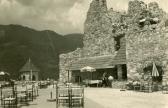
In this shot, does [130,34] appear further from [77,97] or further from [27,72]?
[27,72]

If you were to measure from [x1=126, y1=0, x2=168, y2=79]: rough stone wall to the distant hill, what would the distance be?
6123cm

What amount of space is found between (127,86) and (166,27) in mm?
5303

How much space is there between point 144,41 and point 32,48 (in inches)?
3004

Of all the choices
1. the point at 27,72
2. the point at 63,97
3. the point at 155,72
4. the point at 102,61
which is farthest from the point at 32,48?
the point at 63,97

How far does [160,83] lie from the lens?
23.5 meters

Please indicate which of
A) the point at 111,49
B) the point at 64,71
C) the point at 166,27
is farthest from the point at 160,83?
the point at 64,71

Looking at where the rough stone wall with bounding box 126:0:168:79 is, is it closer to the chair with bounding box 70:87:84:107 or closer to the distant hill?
the chair with bounding box 70:87:84:107

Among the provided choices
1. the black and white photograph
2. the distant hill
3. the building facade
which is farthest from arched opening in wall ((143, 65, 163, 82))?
the distant hill

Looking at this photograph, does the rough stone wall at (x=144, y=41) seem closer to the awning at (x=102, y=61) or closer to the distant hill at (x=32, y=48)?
the awning at (x=102, y=61)

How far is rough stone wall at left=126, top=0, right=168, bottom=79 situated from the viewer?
23.6m

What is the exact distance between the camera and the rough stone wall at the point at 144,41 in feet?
77.3

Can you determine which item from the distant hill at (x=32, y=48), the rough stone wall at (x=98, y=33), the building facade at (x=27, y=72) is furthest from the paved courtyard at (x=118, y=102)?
the distant hill at (x=32, y=48)

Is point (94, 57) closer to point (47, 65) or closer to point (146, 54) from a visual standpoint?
point (146, 54)

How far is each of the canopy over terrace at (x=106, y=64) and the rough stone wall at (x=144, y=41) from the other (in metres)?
2.30
